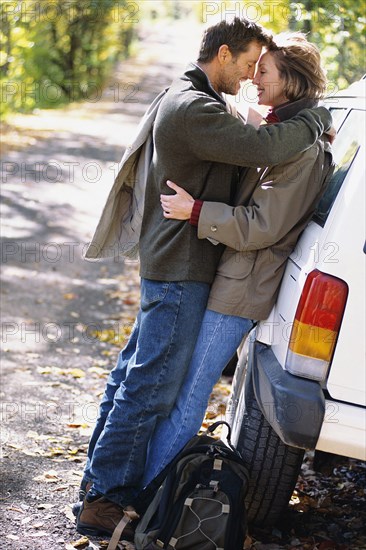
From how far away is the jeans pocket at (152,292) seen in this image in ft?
12.3

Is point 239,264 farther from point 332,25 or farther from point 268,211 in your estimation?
point 332,25

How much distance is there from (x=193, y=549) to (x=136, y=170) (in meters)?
1.73

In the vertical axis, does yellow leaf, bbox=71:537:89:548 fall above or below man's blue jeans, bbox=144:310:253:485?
below

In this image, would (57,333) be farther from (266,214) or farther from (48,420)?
(266,214)

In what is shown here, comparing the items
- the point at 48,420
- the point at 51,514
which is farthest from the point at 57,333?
the point at 51,514

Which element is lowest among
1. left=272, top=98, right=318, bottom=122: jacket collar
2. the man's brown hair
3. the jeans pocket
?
the jeans pocket

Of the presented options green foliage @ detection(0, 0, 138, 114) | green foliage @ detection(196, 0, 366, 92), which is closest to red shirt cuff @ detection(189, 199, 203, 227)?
green foliage @ detection(196, 0, 366, 92)

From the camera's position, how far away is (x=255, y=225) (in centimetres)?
355

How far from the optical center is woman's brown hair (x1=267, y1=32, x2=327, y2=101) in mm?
3734

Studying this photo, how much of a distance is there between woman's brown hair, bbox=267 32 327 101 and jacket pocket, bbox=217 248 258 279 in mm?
735

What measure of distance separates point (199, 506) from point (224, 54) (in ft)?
6.33

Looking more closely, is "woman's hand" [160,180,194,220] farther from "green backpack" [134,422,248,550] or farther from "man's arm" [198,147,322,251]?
"green backpack" [134,422,248,550]

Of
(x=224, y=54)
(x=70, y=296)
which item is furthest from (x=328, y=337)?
(x=70, y=296)

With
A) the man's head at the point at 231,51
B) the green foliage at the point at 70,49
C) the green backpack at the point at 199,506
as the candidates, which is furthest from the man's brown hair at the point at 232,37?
the green foliage at the point at 70,49
